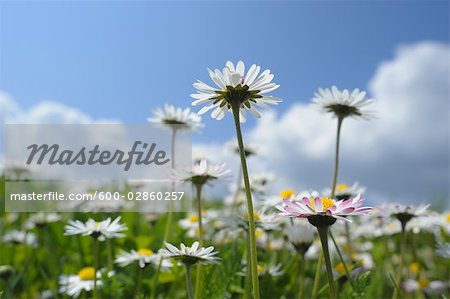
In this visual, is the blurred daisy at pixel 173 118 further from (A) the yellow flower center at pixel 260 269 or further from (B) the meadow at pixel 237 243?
(A) the yellow flower center at pixel 260 269

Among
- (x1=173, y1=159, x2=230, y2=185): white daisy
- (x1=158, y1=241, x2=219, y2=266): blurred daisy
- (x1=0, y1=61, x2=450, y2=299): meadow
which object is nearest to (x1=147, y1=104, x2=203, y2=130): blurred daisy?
(x1=0, y1=61, x2=450, y2=299): meadow

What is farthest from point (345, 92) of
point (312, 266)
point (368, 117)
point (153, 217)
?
point (153, 217)

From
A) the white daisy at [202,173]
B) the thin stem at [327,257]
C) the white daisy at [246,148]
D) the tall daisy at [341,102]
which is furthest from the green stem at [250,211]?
the white daisy at [246,148]

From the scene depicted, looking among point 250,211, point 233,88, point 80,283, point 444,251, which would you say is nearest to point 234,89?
point 233,88

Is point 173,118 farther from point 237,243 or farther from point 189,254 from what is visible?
point 189,254

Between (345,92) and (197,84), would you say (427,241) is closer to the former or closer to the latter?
(345,92)

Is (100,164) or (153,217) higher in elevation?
(100,164)

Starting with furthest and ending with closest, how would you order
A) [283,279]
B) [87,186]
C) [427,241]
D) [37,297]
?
[427,241] < [87,186] < [37,297] < [283,279]

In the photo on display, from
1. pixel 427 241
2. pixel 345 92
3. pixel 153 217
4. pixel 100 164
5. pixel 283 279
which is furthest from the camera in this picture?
pixel 427 241
